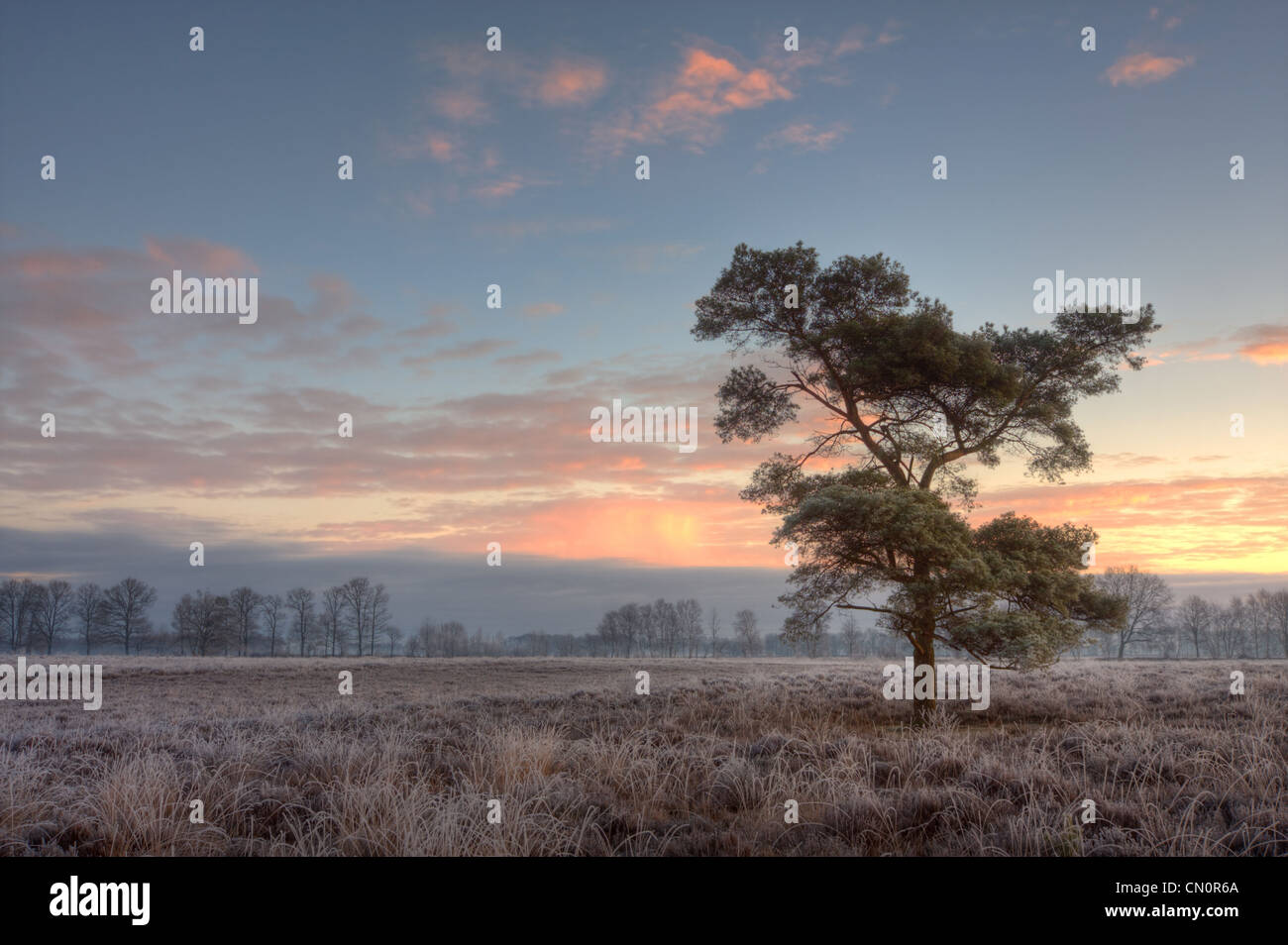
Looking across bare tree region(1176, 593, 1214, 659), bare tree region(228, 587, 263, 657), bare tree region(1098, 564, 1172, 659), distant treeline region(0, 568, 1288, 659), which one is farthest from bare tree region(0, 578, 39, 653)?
bare tree region(1176, 593, 1214, 659)

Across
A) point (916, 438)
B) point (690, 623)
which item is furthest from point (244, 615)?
point (916, 438)

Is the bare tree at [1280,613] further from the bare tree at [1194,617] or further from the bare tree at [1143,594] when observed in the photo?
the bare tree at [1143,594]

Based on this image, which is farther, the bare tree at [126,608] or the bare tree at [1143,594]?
the bare tree at [126,608]

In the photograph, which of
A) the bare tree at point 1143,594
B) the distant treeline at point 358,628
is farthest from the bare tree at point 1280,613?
the bare tree at point 1143,594

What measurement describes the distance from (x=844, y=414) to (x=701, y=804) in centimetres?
1177

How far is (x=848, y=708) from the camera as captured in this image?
54.7 ft

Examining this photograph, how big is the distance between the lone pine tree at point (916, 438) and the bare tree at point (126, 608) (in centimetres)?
11633

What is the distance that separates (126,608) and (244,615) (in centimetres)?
1599

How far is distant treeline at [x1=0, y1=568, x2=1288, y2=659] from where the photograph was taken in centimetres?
9800

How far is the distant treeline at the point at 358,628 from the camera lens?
9800 centimetres

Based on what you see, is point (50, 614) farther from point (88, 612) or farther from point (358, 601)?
point (358, 601)

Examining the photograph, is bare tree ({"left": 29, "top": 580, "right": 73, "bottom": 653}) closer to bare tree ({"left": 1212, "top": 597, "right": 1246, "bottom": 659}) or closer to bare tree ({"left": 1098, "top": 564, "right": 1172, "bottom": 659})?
bare tree ({"left": 1098, "top": 564, "right": 1172, "bottom": 659})

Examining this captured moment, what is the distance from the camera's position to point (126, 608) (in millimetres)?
99312
